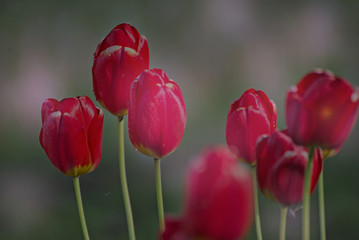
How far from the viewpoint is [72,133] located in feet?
0.85

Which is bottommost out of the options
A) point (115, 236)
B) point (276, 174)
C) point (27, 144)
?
point (115, 236)

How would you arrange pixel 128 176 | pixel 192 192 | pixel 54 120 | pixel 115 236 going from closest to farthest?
pixel 192 192, pixel 54 120, pixel 115 236, pixel 128 176

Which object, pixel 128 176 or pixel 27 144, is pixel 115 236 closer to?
pixel 128 176

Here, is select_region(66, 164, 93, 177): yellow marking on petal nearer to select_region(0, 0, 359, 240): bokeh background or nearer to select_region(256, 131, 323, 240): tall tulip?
select_region(256, 131, 323, 240): tall tulip

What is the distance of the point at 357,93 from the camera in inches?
7.9

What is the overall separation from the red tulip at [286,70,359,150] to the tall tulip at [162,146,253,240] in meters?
0.07

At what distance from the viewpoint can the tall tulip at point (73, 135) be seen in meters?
0.26

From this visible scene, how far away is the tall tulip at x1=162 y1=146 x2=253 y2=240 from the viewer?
137 millimetres

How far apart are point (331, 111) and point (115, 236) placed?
82 centimetres

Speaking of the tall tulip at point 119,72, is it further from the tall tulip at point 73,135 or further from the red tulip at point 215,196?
the red tulip at point 215,196

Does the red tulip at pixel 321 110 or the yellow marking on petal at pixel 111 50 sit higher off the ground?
the yellow marking on petal at pixel 111 50

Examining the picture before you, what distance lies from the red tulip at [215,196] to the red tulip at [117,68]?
14cm

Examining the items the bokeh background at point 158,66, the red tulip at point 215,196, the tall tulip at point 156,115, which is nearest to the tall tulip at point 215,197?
the red tulip at point 215,196

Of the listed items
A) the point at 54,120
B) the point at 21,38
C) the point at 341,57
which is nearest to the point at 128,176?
the point at 21,38
